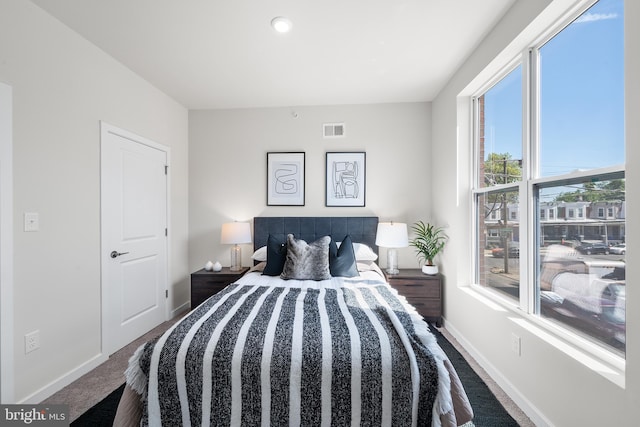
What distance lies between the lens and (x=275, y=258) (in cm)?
274

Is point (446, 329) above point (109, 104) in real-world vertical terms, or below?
below

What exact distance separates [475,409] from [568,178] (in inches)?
60.1

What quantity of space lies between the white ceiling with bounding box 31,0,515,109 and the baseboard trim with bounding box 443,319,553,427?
2578 millimetres

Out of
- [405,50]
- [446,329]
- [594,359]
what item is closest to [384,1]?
[405,50]

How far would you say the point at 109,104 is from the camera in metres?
2.36

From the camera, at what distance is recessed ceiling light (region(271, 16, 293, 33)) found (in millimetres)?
1887


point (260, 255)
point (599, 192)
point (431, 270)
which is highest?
point (599, 192)

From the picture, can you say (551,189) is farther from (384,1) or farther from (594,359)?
(384,1)

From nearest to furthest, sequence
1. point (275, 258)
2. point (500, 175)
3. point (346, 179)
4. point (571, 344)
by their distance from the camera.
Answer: point (571, 344)
point (500, 175)
point (275, 258)
point (346, 179)

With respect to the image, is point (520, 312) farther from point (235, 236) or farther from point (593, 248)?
point (235, 236)

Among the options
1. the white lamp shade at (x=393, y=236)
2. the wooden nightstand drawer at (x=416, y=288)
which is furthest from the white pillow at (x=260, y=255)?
the wooden nightstand drawer at (x=416, y=288)

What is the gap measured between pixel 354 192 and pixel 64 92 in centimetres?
279

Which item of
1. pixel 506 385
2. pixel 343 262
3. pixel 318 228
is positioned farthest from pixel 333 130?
pixel 506 385

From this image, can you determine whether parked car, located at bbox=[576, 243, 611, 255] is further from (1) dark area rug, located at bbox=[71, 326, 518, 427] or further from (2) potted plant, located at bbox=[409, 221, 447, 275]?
(2) potted plant, located at bbox=[409, 221, 447, 275]
